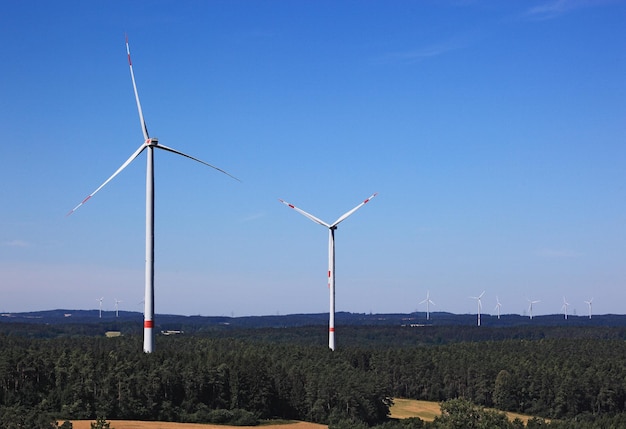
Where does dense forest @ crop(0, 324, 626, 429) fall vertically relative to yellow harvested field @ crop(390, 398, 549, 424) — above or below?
above

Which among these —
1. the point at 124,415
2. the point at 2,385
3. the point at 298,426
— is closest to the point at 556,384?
the point at 298,426

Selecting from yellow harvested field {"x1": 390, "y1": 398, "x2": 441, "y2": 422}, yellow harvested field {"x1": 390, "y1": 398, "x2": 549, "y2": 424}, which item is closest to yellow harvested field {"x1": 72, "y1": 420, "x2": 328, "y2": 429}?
yellow harvested field {"x1": 390, "y1": 398, "x2": 441, "y2": 422}

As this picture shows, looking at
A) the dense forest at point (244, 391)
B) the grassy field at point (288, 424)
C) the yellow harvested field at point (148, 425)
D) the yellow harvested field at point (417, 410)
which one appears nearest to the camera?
the yellow harvested field at point (148, 425)

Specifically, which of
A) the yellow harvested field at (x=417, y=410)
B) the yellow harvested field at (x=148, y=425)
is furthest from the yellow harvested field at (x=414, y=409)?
the yellow harvested field at (x=148, y=425)

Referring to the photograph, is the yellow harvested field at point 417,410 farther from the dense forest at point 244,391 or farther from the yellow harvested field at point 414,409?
the dense forest at point 244,391

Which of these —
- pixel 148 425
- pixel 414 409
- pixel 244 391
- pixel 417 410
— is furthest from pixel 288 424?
pixel 414 409

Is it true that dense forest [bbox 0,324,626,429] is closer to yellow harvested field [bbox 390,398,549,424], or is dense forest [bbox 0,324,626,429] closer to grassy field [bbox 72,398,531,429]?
grassy field [bbox 72,398,531,429]

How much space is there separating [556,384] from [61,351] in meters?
89.9

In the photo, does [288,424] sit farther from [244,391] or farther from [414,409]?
[414,409]

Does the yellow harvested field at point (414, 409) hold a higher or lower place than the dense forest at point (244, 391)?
lower

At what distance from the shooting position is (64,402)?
408 ft

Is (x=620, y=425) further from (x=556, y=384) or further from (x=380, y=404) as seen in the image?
(x=556, y=384)

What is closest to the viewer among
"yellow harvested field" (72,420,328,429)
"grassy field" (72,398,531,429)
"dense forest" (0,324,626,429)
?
"yellow harvested field" (72,420,328,429)

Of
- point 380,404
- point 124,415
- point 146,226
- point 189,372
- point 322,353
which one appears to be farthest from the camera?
point 322,353
